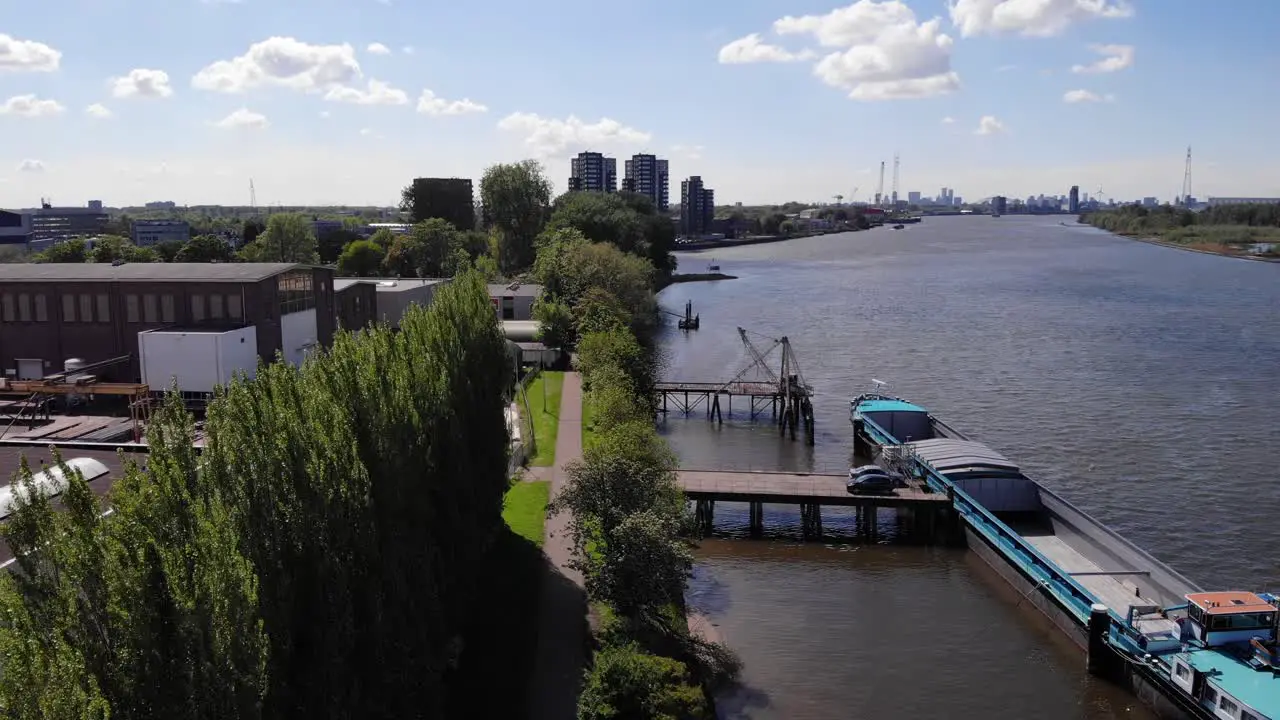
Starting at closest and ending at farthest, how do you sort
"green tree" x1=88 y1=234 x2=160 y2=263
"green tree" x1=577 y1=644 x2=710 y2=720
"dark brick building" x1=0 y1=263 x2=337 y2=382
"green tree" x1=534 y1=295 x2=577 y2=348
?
"green tree" x1=577 y1=644 x2=710 y2=720
"dark brick building" x1=0 y1=263 x2=337 y2=382
"green tree" x1=534 y1=295 x2=577 y2=348
"green tree" x1=88 y1=234 x2=160 y2=263

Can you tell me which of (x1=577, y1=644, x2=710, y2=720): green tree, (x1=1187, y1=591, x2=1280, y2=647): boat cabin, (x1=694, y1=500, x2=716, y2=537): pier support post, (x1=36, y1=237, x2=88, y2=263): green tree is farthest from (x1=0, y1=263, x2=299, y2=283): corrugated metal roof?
(x1=36, y1=237, x2=88, y2=263): green tree

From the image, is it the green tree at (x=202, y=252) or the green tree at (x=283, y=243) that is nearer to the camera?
the green tree at (x=202, y=252)

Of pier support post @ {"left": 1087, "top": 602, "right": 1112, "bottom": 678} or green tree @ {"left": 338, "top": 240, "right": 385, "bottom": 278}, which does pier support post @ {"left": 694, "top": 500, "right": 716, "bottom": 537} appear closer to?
pier support post @ {"left": 1087, "top": 602, "right": 1112, "bottom": 678}

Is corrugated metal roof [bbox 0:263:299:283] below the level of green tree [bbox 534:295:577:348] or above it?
above

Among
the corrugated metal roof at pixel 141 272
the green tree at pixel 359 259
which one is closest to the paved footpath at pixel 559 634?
the corrugated metal roof at pixel 141 272

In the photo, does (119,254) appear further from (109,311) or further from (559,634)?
(559,634)

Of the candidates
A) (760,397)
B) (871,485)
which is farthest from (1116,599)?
(760,397)

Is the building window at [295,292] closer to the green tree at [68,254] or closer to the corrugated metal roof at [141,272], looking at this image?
the corrugated metal roof at [141,272]
